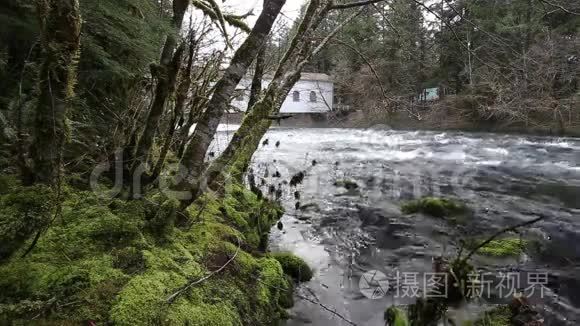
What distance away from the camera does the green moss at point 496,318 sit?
3.71 metres

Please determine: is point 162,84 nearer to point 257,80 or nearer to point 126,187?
point 126,187

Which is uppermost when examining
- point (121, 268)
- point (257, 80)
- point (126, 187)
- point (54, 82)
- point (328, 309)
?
point (257, 80)

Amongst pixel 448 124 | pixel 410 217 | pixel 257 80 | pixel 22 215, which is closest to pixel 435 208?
pixel 410 217

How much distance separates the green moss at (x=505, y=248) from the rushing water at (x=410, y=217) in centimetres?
15

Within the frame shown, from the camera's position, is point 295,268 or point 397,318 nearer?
point 397,318

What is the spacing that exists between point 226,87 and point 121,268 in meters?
1.73

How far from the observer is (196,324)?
2588mm

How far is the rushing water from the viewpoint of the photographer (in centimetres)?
477

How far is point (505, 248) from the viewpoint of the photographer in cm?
595

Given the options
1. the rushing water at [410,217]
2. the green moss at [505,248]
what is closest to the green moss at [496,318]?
the rushing water at [410,217]

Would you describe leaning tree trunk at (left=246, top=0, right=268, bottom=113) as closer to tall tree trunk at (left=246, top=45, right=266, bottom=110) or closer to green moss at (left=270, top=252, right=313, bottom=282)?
tall tree trunk at (left=246, top=45, right=266, bottom=110)

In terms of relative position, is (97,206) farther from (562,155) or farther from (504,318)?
(562,155)

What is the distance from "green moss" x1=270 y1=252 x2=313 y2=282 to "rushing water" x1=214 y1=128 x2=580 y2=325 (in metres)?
0.16

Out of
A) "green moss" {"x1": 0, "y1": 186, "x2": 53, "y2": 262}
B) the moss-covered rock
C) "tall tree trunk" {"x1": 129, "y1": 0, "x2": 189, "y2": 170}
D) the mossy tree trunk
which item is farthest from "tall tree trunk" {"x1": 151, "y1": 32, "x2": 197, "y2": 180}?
the moss-covered rock
